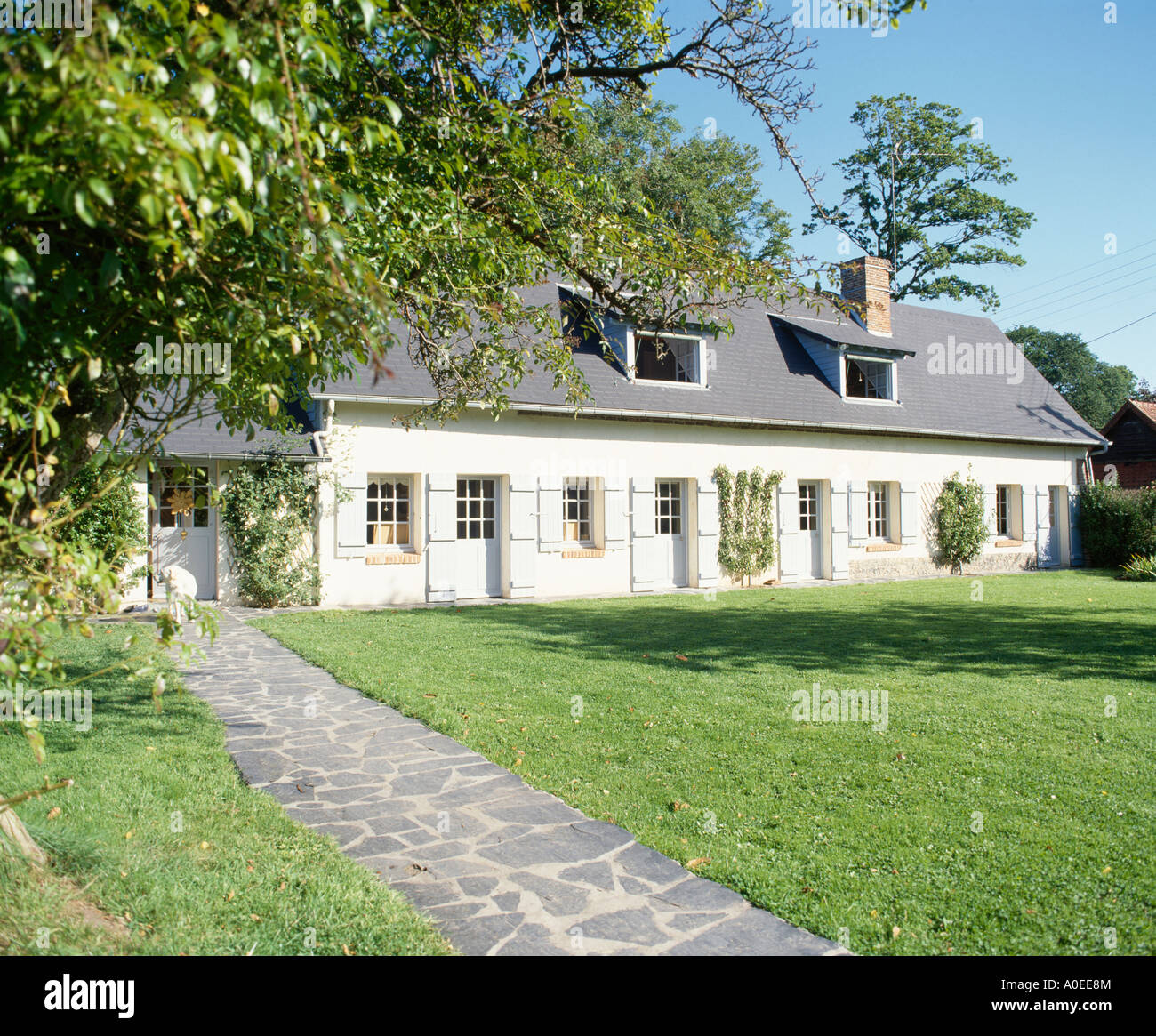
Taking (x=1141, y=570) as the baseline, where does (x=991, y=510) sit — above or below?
above

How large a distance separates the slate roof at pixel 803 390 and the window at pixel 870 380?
45cm

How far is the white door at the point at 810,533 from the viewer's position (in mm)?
17719

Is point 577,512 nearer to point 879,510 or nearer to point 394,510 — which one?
point 394,510

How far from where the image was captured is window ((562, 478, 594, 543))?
Answer: 50.2 ft

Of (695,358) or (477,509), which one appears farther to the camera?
(695,358)

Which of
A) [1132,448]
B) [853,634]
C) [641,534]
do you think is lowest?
[853,634]

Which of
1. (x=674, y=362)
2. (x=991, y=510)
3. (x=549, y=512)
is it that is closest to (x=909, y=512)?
(x=991, y=510)

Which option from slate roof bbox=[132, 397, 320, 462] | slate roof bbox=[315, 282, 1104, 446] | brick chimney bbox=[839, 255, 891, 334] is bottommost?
slate roof bbox=[132, 397, 320, 462]

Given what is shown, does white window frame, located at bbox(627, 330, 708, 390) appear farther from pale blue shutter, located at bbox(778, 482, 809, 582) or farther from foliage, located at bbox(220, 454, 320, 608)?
foliage, located at bbox(220, 454, 320, 608)

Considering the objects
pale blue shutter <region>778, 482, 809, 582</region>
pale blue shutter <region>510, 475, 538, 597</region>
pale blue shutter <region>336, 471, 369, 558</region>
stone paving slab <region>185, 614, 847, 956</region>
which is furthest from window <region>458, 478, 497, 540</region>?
stone paving slab <region>185, 614, 847, 956</region>

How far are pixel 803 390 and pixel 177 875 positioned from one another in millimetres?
16663

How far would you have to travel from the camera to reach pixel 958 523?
64.1 ft

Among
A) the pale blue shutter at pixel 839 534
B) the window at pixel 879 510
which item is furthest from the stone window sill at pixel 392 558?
the window at pixel 879 510

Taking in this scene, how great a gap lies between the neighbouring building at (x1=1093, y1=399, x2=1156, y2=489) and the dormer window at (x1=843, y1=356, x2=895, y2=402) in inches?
417
